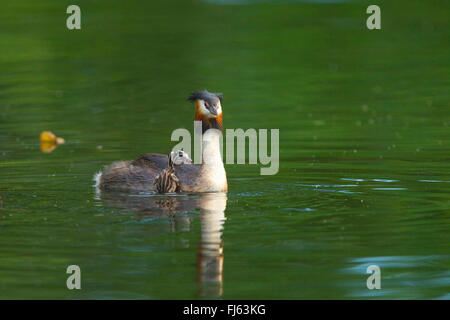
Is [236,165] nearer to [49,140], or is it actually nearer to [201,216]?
[49,140]

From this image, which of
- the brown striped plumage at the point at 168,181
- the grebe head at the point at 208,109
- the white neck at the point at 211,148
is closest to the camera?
the grebe head at the point at 208,109

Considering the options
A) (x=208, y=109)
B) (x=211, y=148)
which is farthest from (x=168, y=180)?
(x=208, y=109)

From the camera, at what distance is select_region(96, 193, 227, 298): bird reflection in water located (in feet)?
34.4

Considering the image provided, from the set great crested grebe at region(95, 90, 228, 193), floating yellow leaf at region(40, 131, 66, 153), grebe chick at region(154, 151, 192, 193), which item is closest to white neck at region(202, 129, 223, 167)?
great crested grebe at region(95, 90, 228, 193)

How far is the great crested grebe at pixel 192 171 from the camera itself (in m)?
14.5

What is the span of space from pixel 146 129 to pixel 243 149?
94.8 inches

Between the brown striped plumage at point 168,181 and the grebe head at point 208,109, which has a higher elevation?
the grebe head at point 208,109

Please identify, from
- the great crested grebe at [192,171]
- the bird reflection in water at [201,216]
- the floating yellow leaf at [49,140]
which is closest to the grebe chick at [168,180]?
the great crested grebe at [192,171]

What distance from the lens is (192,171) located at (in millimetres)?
14766

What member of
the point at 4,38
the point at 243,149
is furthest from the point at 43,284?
the point at 4,38

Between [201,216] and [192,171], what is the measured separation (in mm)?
1820

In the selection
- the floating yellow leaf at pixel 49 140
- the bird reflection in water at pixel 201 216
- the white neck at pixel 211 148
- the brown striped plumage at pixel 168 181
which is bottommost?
the bird reflection in water at pixel 201 216

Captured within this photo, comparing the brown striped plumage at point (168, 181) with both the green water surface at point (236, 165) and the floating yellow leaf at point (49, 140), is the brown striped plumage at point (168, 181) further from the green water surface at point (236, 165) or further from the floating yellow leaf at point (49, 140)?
the floating yellow leaf at point (49, 140)

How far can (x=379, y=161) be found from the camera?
53.8 feet
